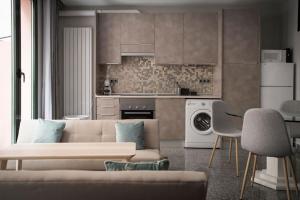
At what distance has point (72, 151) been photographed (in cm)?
302

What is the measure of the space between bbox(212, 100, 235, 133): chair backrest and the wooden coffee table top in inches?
68.1

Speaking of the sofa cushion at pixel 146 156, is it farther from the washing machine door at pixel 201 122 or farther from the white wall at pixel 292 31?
the white wall at pixel 292 31

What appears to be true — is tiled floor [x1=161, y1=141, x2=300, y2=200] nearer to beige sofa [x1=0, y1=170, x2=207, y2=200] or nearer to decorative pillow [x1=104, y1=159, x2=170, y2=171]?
decorative pillow [x1=104, y1=159, x2=170, y2=171]

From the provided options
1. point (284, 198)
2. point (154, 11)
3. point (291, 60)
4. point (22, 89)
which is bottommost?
point (284, 198)

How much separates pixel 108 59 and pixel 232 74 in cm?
224

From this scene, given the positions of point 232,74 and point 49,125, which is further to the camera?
point 232,74

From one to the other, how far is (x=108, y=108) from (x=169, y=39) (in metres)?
1.66

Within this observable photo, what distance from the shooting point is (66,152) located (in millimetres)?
2965

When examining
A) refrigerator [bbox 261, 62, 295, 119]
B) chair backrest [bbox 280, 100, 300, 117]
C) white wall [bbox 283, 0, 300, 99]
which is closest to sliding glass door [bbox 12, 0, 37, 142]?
chair backrest [bbox 280, 100, 300, 117]

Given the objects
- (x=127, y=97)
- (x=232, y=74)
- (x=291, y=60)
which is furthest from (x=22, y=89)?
(x=291, y=60)

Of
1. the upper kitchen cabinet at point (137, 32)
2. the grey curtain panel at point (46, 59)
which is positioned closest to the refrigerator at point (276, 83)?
the upper kitchen cabinet at point (137, 32)

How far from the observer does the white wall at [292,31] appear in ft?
20.0

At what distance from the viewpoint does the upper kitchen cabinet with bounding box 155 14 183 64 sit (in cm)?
650

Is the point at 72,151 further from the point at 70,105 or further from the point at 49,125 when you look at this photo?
the point at 70,105
